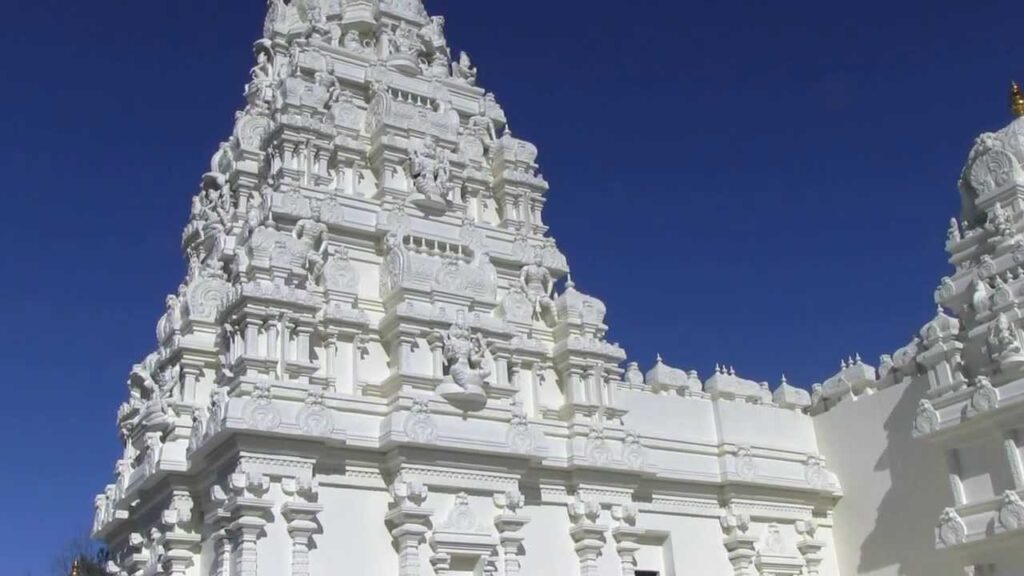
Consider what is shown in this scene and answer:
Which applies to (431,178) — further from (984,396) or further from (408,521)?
(984,396)

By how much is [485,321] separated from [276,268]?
4253mm

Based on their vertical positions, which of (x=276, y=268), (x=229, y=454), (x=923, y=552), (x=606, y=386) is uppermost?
(x=276, y=268)

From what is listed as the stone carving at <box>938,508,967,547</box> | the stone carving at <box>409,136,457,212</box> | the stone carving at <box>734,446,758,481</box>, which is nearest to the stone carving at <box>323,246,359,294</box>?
the stone carving at <box>409,136,457,212</box>

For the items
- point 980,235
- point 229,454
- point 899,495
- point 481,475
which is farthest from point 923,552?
point 229,454

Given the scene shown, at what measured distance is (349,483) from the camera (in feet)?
64.7

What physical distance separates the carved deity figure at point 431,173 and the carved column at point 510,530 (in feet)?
23.8

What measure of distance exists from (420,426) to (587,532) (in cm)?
427

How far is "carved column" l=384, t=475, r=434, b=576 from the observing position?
1934cm

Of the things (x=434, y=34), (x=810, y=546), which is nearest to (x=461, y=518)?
(x=810, y=546)

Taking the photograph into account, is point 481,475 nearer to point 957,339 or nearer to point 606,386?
point 606,386

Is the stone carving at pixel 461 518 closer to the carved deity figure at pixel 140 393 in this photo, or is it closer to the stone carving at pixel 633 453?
the stone carving at pixel 633 453

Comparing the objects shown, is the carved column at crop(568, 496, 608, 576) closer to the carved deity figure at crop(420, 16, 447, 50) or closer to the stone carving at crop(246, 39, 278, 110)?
the stone carving at crop(246, 39, 278, 110)

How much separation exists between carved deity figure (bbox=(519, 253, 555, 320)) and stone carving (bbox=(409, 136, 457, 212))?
7.70ft

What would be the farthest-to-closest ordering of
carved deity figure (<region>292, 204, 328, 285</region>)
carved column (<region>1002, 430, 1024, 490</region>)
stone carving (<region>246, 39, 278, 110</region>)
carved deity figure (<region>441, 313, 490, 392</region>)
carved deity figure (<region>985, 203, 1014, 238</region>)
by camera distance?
→ 1. stone carving (<region>246, 39, 278, 110</region>)
2. carved deity figure (<region>985, 203, 1014, 238</region>)
3. carved deity figure (<region>292, 204, 328, 285</region>)
4. carved deity figure (<region>441, 313, 490, 392</region>)
5. carved column (<region>1002, 430, 1024, 490</region>)
